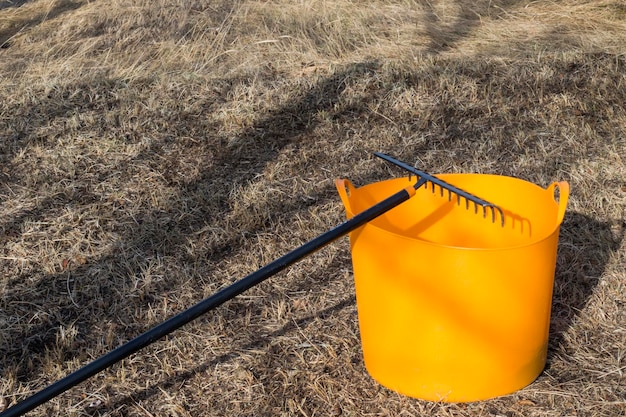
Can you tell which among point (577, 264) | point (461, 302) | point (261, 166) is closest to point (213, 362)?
point (461, 302)

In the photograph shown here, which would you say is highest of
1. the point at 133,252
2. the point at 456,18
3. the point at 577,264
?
the point at 456,18

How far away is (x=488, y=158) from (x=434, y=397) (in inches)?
71.3

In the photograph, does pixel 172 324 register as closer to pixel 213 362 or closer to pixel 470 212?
pixel 213 362

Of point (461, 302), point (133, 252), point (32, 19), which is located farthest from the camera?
point (32, 19)

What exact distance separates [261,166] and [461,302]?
1837 mm

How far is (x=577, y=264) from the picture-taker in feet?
9.89

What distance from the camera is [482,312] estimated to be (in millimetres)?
2150

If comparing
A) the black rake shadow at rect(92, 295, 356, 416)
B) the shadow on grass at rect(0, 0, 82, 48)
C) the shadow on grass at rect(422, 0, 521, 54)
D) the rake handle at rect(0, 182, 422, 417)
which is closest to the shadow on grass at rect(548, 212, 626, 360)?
the black rake shadow at rect(92, 295, 356, 416)

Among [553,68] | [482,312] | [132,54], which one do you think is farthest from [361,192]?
[132,54]

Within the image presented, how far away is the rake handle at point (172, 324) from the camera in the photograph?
1.95 metres

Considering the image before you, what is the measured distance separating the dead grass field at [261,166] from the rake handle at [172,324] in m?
0.52

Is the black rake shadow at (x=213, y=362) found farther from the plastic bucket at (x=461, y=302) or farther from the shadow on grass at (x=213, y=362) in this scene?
the plastic bucket at (x=461, y=302)

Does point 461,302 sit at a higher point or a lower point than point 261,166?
higher

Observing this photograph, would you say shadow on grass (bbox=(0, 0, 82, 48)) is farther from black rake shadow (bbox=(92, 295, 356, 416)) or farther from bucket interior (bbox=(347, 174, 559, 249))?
bucket interior (bbox=(347, 174, 559, 249))
